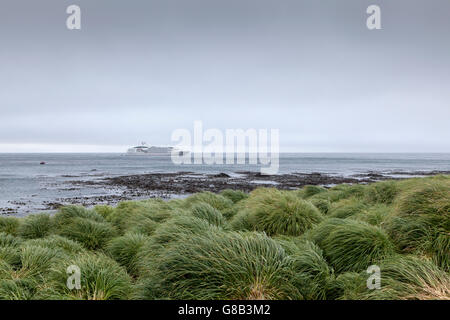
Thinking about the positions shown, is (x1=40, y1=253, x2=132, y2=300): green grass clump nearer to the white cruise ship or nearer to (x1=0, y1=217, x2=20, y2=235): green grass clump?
(x1=0, y1=217, x2=20, y2=235): green grass clump

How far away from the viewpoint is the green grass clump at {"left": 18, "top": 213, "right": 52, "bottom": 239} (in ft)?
30.5

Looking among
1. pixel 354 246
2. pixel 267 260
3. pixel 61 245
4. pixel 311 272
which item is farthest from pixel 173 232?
pixel 354 246

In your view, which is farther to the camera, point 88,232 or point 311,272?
point 88,232

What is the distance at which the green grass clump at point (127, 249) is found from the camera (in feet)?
22.0

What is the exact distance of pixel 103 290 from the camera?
4277 mm

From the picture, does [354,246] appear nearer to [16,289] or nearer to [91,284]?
[91,284]

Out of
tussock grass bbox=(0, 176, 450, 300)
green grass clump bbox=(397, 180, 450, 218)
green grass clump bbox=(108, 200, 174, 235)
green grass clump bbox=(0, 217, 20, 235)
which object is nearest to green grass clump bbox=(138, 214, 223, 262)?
tussock grass bbox=(0, 176, 450, 300)

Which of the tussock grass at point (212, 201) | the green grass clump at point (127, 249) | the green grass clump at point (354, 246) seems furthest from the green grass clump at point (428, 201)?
the tussock grass at point (212, 201)

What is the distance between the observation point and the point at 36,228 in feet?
31.1

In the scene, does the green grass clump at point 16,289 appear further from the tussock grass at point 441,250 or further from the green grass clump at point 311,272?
the tussock grass at point 441,250

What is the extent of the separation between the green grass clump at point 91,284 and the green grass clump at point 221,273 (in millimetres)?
539

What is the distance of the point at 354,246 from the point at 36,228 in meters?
9.45
